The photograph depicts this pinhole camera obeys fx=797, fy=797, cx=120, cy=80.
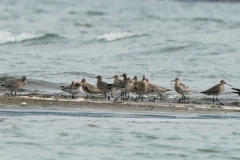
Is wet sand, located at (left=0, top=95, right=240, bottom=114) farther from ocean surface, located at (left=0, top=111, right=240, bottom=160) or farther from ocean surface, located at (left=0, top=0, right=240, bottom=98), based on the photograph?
ocean surface, located at (left=0, top=0, right=240, bottom=98)

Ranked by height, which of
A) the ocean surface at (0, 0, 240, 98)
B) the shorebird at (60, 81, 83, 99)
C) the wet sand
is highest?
the ocean surface at (0, 0, 240, 98)

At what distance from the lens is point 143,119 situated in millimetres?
14500

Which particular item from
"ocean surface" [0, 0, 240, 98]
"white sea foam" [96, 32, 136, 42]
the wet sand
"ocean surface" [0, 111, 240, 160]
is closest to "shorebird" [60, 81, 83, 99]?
"ocean surface" [0, 0, 240, 98]

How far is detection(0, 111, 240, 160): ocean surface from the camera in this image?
11.8 metres

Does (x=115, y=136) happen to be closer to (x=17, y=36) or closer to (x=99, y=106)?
(x=99, y=106)

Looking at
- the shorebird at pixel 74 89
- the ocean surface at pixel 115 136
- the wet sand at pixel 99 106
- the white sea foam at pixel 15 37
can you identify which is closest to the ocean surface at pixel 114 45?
the white sea foam at pixel 15 37

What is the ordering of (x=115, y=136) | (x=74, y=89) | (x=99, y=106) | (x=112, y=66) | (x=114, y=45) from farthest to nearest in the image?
(x=114, y=45), (x=112, y=66), (x=74, y=89), (x=99, y=106), (x=115, y=136)

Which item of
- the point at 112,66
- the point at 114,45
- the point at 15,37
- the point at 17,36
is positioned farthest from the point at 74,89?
the point at 17,36

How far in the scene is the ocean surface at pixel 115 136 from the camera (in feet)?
38.7

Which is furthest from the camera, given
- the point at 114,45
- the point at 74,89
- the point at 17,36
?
the point at 17,36

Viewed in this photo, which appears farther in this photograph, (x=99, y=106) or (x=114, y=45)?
(x=114, y=45)

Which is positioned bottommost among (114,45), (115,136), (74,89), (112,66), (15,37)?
(115,136)

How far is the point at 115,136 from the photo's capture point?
42.4 ft

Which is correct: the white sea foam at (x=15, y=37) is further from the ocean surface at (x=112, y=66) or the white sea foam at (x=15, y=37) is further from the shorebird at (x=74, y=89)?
the shorebird at (x=74, y=89)
